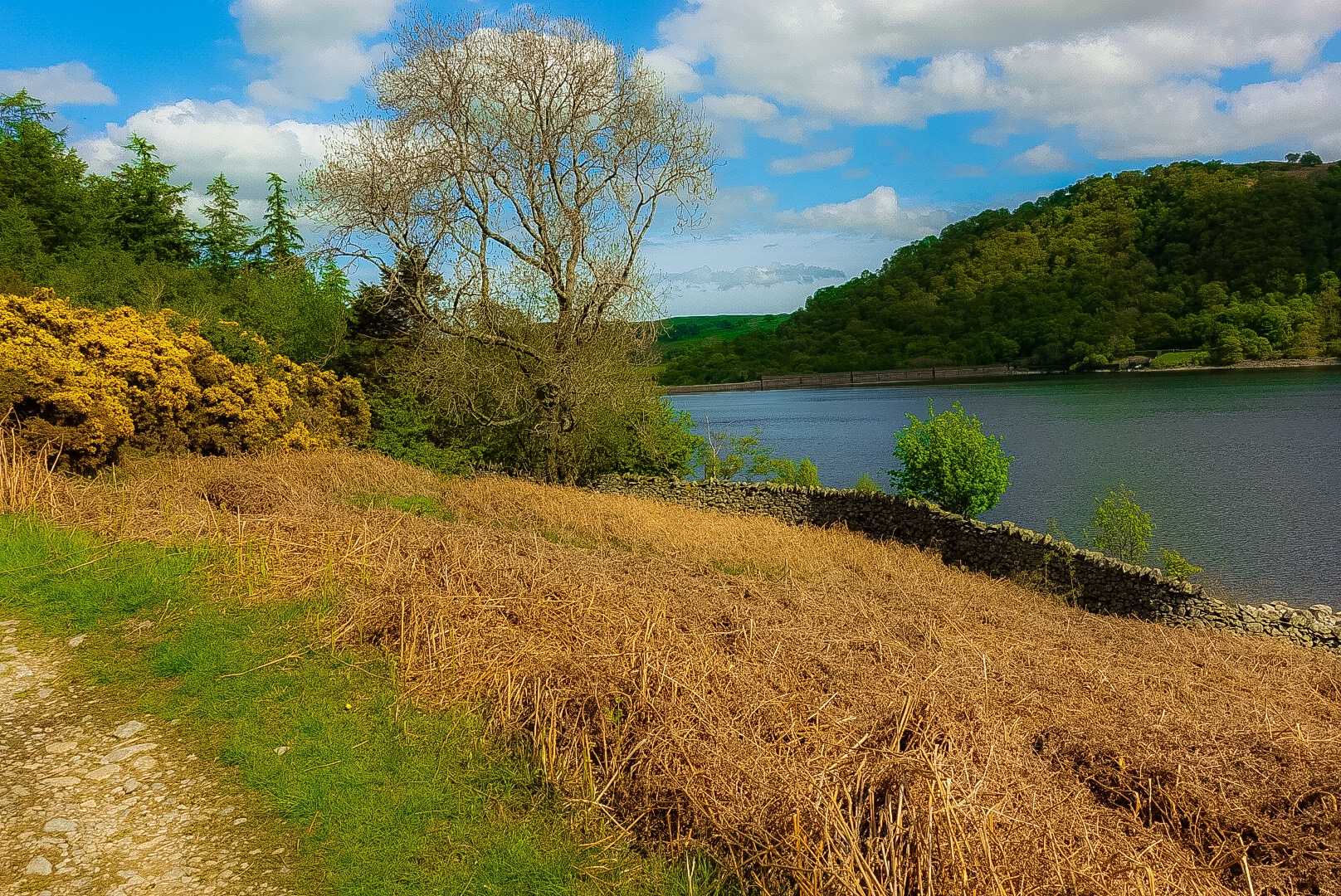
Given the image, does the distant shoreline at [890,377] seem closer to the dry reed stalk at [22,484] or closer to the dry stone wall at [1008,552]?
the dry stone wall at [1008,552]

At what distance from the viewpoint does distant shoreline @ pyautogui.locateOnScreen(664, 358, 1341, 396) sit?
277 ft

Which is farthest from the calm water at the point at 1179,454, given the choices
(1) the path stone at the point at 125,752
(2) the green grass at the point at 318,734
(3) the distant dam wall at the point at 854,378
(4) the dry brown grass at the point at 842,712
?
(3) the distant dam wall at the point at 854,378

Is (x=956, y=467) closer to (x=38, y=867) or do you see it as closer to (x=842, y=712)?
(x=842, y=712)

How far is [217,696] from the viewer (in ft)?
17.1

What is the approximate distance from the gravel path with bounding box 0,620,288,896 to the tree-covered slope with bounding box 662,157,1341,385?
98.2 m

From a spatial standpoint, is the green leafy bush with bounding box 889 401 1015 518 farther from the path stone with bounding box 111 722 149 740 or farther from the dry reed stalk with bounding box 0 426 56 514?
the path stone with bounding box 111 722 149 740

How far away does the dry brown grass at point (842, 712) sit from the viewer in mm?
3352

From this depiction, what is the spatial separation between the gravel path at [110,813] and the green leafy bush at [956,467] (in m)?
21.7

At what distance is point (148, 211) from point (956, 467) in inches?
1480

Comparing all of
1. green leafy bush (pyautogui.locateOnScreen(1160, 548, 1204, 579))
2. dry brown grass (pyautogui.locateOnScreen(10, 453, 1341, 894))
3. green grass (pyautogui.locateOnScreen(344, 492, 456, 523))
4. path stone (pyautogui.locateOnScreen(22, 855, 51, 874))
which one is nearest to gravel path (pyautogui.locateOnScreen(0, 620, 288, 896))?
path stone (pyautogui.locateOnScreen(22, 855, 51, 874))

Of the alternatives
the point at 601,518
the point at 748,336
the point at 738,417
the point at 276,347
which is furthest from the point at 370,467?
the point at 748,336

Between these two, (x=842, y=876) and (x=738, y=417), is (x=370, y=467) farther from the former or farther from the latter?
(x=738, y=417)

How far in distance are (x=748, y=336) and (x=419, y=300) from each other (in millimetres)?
105333

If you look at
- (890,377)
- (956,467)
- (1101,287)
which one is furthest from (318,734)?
(1101,287)
